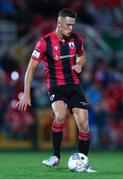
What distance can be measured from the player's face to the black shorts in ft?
2.47

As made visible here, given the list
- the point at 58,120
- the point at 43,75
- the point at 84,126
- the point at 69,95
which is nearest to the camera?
the point at 84,126

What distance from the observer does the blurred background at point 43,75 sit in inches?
706

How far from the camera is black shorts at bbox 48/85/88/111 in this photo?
11.4 m

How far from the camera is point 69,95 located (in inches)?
452

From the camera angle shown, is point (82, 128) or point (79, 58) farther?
point (79, 58)

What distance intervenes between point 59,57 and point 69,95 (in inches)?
21.7

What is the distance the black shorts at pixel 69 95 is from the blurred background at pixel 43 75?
6.12 meters

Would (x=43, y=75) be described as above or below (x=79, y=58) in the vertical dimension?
below

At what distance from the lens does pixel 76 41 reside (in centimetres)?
1155

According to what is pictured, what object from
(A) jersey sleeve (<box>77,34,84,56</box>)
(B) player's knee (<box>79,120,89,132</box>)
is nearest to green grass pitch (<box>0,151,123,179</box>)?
(B) player's knee (<box>79,120,89,132</box>)

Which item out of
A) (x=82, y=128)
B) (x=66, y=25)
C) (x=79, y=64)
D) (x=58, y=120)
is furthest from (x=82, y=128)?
(x=66, y=25)

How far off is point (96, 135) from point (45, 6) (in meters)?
4.49

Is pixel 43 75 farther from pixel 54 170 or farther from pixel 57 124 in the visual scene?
pixel 54 170

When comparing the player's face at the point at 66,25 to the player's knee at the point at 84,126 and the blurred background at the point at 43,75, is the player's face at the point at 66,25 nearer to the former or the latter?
the player's knee at the point at 84,126
